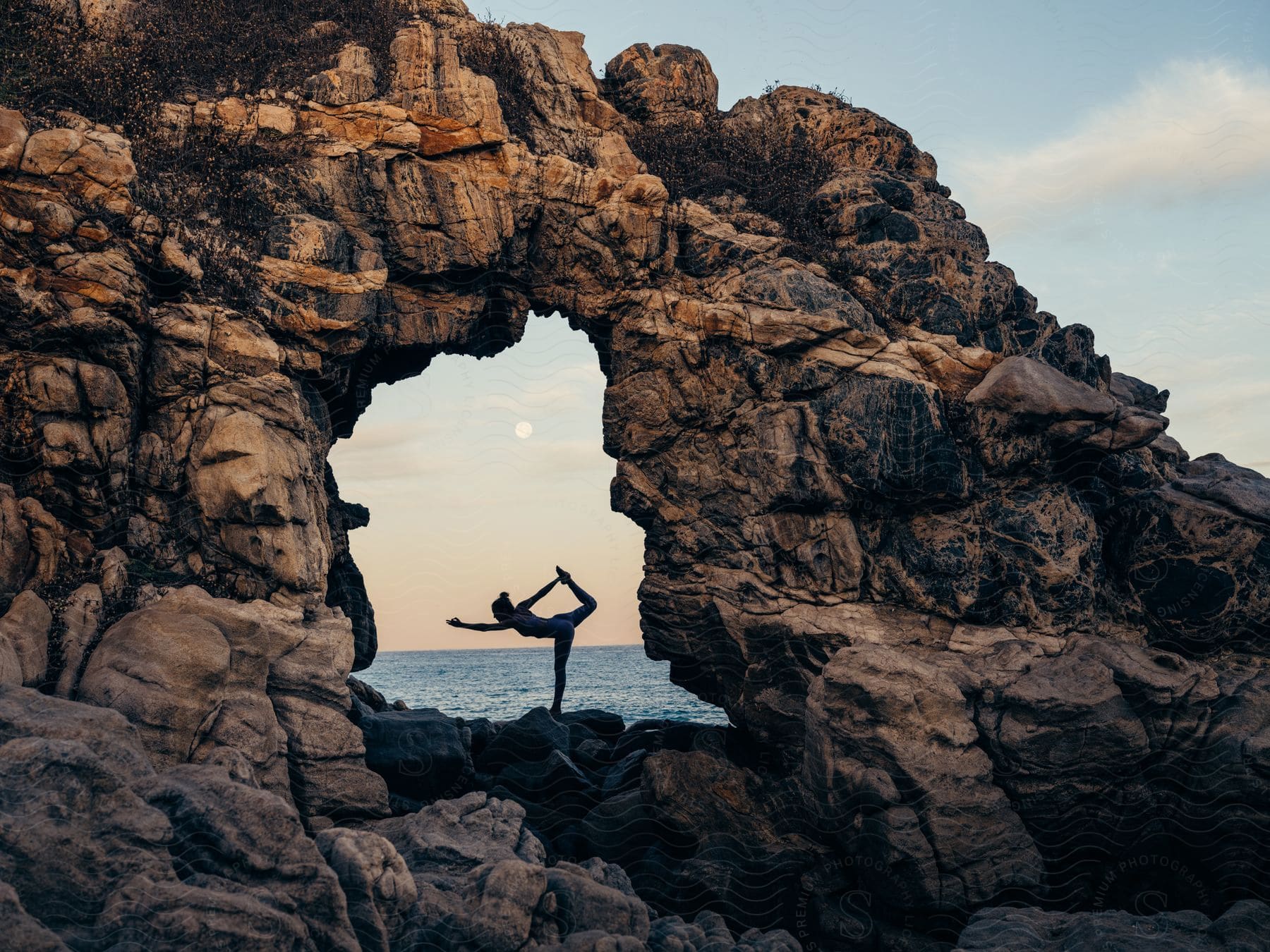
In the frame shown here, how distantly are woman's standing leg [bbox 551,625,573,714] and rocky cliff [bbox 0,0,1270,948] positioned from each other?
1090mm

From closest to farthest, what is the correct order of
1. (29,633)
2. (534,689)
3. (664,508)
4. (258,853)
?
(258,853) → (29,633) → (664,508) → (534,689)

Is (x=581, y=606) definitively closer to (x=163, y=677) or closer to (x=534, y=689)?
(x=163, y=677)

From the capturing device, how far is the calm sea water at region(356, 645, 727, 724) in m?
37.8

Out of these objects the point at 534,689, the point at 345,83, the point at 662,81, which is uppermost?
the point at 662,81

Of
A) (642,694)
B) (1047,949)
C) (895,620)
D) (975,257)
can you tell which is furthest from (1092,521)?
(642,694)

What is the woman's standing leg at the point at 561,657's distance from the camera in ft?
49.9

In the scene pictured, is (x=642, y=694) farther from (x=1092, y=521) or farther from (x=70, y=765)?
(x=70, y=765)

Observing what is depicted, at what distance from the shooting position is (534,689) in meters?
57.3

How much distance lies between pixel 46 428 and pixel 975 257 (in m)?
13.6

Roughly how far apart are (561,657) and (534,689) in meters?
43.1

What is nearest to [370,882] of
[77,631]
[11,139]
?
[77,631]

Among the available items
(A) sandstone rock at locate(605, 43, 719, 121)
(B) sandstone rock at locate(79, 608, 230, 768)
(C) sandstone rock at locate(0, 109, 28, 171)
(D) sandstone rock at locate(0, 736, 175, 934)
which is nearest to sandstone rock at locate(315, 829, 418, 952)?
(D) sandstone rock at locate(0, 736, 175, 934)

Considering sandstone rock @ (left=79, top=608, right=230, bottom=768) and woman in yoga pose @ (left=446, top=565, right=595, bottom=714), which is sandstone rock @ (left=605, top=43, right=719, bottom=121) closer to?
woman in yoga pose @ (left=446, top=565, right=595, bottom=714)

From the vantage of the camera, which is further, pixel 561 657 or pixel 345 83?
pixel 561 657
